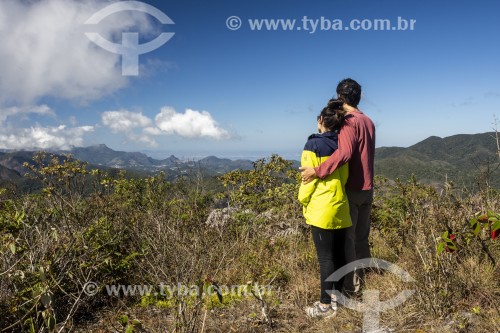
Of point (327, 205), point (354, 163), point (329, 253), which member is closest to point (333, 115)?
point (354, 163)

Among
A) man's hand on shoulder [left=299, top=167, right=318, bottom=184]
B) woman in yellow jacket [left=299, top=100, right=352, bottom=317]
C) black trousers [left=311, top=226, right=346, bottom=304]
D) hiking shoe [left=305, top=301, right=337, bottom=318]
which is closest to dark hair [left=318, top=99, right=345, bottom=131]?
woman in yellow jacket [left=299, top=100, right=352, bottom=317]

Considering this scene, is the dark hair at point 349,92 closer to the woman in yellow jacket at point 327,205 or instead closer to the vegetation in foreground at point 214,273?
the woman in yellow jacket at point 327,205

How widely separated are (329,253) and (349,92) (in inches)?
60.4

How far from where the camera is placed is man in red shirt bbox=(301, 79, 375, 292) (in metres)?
2.80

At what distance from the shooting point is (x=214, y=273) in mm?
3721

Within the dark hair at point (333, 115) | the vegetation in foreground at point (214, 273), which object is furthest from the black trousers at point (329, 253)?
the dark hair at point (333, 115)

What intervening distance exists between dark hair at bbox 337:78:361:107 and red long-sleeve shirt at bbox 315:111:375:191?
0.13 meters

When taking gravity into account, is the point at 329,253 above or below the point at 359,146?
below

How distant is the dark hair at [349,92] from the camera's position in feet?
10.2

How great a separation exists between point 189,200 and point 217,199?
268 cm

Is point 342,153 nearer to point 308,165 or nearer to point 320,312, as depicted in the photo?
point 308,165

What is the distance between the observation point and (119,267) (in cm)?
355

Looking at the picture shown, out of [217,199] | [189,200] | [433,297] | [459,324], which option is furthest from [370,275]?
[217,199]

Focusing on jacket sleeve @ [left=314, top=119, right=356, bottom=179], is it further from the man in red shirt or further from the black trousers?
the black trousers
